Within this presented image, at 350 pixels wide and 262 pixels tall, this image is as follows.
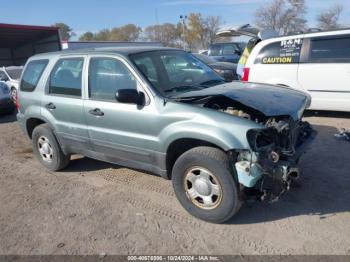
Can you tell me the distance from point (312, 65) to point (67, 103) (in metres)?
5.27

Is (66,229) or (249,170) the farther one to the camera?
(66,229)

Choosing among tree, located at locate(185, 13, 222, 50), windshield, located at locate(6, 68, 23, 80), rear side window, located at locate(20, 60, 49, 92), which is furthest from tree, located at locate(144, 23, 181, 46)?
rear side window, located at locate(20, 60, 49, 92)

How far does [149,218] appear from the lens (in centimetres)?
400

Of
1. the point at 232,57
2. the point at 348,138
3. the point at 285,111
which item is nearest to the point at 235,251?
the point at 285,111

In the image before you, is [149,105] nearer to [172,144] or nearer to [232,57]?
[172,144]

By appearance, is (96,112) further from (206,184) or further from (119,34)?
(119,34)

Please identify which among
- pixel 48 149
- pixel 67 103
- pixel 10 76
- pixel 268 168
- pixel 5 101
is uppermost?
pixel 67 103

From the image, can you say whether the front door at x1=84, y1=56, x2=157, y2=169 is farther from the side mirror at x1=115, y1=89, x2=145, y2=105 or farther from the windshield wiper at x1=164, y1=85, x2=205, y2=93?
the windshield wiper at x1=164, y1=85, x2=205, y2=93

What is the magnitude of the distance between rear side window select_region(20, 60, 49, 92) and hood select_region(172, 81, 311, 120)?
8.60 ft

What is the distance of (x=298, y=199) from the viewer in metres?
4.14

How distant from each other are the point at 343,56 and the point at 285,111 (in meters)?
4.37

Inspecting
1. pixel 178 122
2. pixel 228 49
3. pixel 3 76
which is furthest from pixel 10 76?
pixel 178 122

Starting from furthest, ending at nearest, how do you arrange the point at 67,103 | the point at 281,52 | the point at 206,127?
the point at 281,52 < the point at 67,103 < the point at 206,127

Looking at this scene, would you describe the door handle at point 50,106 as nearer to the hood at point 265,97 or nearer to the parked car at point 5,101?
the hood at point 265,97
